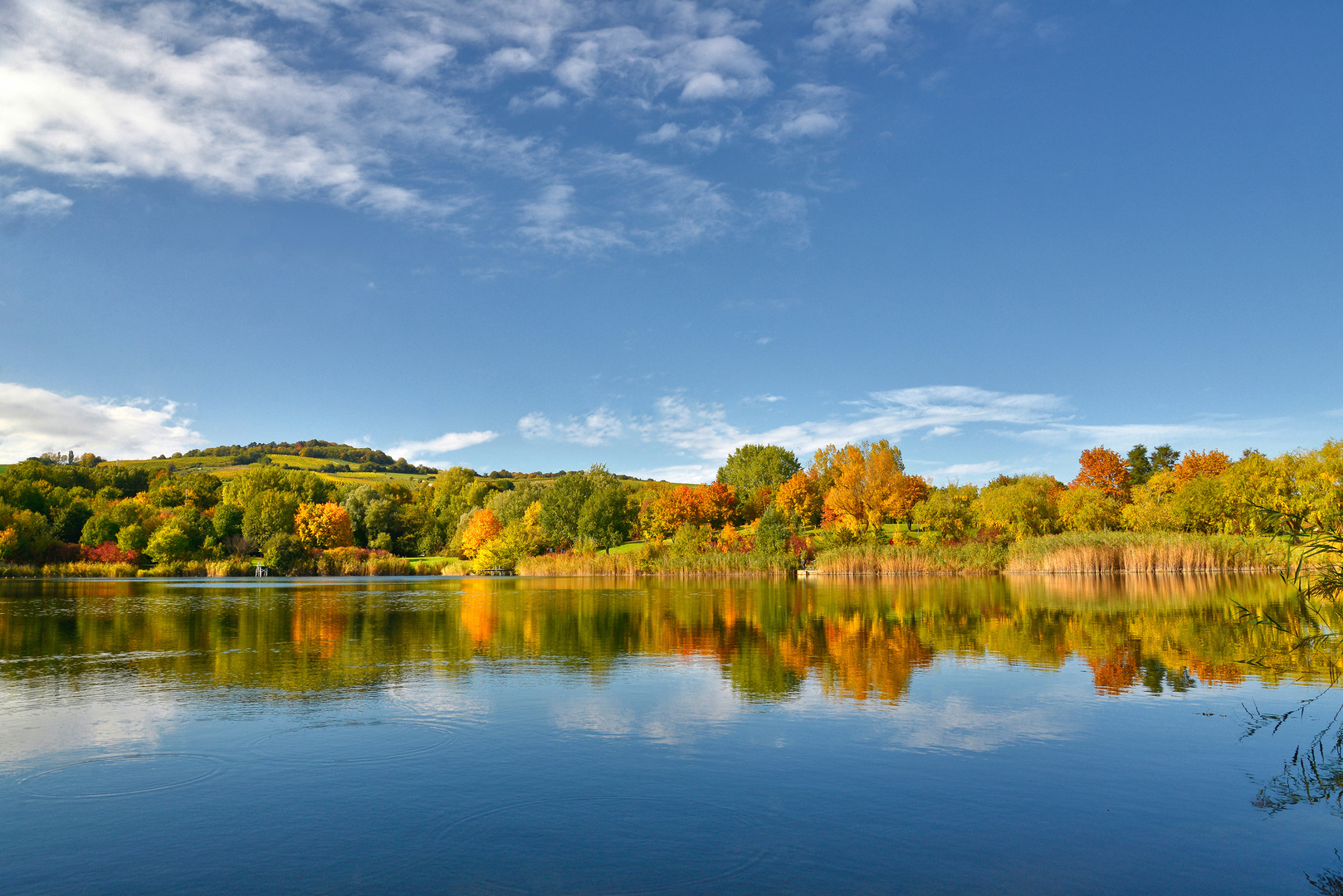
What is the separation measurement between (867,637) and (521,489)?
272 feet

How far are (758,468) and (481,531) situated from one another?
46.4 m

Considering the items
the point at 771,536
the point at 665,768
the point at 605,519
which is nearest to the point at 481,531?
the point at 605,519

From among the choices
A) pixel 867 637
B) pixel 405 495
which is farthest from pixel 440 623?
pixel 405 495

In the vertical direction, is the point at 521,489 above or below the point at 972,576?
above

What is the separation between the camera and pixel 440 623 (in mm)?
23703

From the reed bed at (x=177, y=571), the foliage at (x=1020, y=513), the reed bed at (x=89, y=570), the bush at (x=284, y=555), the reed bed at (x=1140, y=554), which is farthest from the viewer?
the bush at (x=284, y=555)

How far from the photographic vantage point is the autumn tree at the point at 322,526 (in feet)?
294

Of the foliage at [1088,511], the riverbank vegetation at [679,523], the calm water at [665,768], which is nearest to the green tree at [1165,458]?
the riverbank vegetation at [679,523]

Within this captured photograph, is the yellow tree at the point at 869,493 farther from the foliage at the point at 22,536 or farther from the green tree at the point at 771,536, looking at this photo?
the foliage at the point at 22,536

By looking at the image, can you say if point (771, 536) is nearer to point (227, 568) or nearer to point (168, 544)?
point (227, 568)

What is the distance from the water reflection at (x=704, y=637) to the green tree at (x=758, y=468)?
267 ft

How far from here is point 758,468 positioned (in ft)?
389

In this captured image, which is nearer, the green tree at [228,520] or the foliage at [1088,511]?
the foliage at [1088,511]

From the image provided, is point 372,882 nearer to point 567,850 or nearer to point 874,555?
point 567,850
